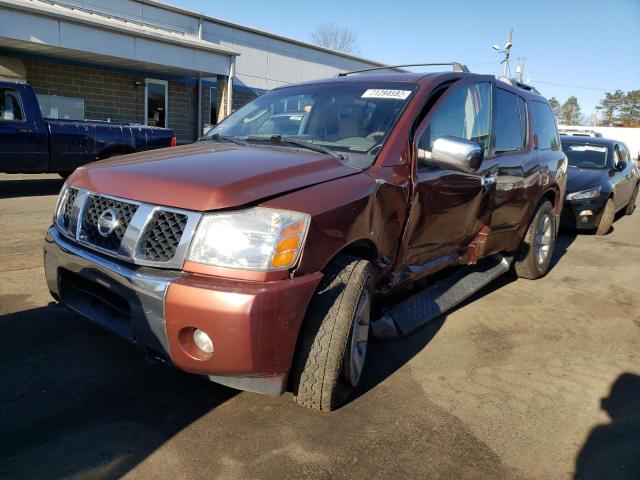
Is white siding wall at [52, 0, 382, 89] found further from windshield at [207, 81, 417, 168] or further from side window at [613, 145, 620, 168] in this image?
windshield at [207, 81, 417, 168]

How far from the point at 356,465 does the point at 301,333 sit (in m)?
0.65

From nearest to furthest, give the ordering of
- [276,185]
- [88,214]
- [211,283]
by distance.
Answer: [211,283]
[276,185]
[88,214]

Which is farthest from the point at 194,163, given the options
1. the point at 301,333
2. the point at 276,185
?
the point at 301,333

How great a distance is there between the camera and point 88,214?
2740 mm

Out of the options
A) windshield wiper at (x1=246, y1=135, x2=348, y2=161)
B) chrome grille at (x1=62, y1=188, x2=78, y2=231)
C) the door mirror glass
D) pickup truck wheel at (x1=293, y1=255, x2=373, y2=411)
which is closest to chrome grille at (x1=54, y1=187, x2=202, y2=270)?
chrome grille at (x1=62, y1=188, x2=78, y2=231)

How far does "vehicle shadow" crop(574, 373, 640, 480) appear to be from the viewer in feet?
8.09

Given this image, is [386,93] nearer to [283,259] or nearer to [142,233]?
[283,259]

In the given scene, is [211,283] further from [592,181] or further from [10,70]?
[10,70]

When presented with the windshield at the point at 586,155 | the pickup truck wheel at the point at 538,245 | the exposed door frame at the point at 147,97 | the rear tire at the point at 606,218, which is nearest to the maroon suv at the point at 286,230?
the pickup truck wheel at the point at 538,245

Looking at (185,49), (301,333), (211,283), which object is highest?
(185,49)

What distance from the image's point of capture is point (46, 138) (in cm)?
930

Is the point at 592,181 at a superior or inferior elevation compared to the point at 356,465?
superior

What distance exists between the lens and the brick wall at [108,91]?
16.9 metres

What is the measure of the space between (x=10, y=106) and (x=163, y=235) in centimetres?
836
